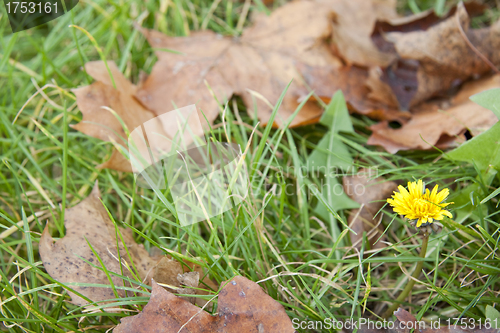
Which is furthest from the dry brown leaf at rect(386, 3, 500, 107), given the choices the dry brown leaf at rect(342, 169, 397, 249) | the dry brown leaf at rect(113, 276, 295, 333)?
the dry brown leaf at rect(113, 276, 295, 333)

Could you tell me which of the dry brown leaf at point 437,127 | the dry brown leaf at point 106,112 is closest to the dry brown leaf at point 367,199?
the dry brown leaf at point 437,127

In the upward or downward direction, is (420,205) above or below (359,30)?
below

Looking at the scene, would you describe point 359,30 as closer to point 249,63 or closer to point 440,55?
point 440,55

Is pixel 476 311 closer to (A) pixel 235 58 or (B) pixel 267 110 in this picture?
(B) pixel 267 110

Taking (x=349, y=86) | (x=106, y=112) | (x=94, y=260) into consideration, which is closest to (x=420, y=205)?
(x=349, y=86)

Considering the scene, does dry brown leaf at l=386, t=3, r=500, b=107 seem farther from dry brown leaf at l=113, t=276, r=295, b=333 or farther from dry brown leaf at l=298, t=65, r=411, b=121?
dry brown leaf at l=113, t=276, r=295, b=333

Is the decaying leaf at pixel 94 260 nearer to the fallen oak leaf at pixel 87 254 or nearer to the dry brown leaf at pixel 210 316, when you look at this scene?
the fallen oak leaf at pixel 87 254
